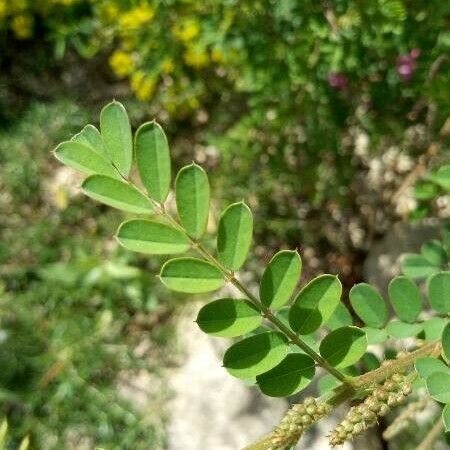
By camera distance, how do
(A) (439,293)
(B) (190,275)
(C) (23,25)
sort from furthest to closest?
(C) (23,25) < (A) (439,293) < (B) (190,275)

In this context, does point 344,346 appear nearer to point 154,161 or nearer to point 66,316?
point 154,161

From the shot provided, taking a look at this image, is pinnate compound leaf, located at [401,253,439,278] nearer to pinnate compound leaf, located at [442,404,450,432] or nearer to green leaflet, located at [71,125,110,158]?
pinnate compound leaf, located at [442,404,450,432]

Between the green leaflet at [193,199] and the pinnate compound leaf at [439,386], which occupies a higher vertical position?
the green leaflet at [193,199]

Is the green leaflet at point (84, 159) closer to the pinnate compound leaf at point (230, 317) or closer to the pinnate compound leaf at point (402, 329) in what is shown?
the pinnate compound leaf at point (230, 317)

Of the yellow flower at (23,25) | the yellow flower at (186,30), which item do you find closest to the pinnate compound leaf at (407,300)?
the yellow flower at (186,30)

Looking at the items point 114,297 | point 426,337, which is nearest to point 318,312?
point 426,337

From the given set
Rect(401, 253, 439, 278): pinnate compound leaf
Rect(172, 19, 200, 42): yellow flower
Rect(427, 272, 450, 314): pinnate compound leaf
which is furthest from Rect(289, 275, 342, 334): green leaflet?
Rect(172, 19, 200, 42): yellow flower

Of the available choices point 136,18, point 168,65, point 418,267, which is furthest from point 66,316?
point 418,267
